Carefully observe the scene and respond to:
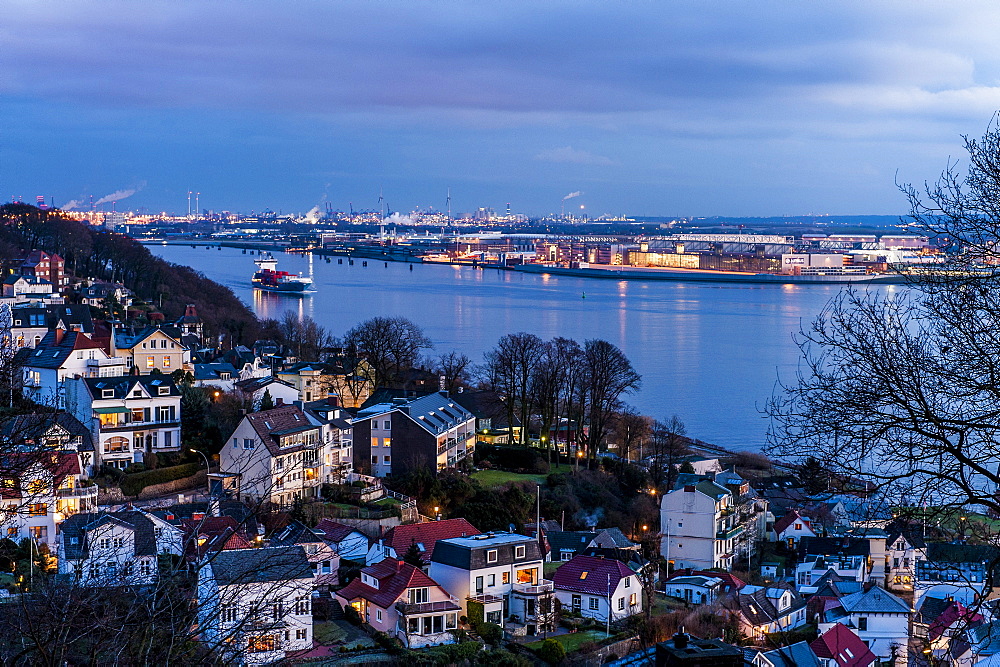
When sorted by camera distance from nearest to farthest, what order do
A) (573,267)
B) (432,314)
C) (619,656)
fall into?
(619,656) < (432,314) < (573,267)

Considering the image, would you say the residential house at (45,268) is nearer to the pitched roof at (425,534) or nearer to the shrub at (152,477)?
the shrub at (152,477)

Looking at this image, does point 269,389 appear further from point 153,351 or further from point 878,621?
point 878,621

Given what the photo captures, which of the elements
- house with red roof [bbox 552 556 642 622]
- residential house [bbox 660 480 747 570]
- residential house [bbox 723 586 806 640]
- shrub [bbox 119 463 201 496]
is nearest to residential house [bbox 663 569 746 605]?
residential house [bbox 723 586 806 640]

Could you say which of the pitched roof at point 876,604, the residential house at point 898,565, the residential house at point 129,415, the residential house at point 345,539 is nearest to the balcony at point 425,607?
the residential house at point 345,539

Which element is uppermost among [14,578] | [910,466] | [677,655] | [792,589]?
[910,466]

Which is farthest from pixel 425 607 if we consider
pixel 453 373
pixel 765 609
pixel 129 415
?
pixel 453 373

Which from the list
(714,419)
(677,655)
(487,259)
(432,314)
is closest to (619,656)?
(677,655)

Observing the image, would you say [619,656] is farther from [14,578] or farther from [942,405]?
[942,405]
